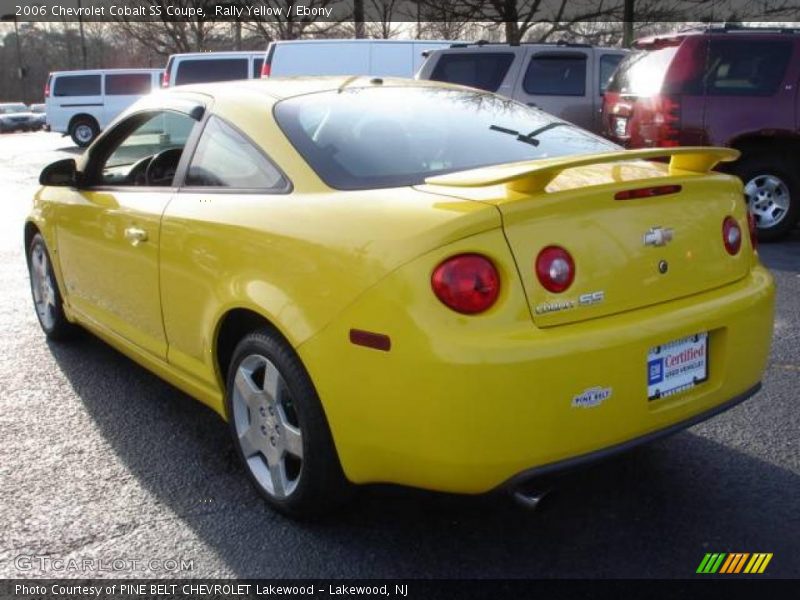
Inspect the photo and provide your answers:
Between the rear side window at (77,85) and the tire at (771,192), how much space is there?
22803 millimetres

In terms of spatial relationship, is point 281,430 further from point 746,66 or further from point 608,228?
point 746,66

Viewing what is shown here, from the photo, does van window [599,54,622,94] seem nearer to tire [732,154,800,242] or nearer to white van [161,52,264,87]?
tire [732,154,800,242]

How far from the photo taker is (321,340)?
2518 millimetres

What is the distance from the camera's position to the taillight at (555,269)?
2.36m

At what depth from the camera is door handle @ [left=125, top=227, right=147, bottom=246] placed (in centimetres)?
349

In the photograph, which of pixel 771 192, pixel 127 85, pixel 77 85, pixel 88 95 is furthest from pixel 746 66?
pixel 77 85

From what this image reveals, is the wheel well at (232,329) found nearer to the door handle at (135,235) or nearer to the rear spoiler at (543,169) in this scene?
the door handle at (135,235)

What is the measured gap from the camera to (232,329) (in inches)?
124

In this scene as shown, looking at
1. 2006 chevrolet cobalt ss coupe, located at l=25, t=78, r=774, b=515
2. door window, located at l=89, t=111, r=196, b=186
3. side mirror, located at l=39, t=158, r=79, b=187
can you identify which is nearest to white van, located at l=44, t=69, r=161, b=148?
door window, located at l=89, t=111, r=196, b=186

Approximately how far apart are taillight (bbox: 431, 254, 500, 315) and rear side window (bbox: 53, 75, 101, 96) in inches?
1035

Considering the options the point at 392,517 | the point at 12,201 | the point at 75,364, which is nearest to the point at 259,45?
the point at 12,201

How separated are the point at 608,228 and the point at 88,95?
2641 centimetres

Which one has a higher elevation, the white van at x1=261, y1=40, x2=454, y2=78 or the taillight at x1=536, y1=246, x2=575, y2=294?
the white van at x1=261, y1=40, x2=454, y2=78

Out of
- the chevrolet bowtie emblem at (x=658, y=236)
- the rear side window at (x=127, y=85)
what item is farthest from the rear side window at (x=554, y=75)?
the rear side window at (x=127, y=85)
